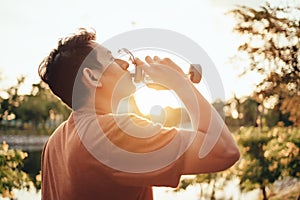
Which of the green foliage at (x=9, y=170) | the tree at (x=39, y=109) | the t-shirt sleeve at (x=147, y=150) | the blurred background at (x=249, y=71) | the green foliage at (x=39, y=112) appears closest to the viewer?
the t-shirt sleeve at (x=147, y=150)

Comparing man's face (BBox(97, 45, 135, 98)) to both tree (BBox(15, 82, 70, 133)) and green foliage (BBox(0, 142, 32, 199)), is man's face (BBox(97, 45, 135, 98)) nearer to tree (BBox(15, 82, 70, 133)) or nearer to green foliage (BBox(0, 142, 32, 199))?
green foliage (BBox(0, 142, 32, 199))

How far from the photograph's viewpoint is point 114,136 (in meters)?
1.01

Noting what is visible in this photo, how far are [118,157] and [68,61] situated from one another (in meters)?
0.26

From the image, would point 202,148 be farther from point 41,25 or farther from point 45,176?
point 41,25

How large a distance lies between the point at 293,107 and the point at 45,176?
493 cm

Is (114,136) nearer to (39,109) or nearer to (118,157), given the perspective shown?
(118,157)

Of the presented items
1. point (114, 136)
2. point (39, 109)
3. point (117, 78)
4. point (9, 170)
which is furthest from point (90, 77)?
point (39, 109)

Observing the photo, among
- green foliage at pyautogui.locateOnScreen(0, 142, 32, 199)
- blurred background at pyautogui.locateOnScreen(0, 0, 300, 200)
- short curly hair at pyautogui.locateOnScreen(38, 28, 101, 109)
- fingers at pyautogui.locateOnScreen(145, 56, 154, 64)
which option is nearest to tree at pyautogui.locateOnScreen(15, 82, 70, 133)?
blurred background at pyautogui.locateOnScreen(0, 0, 300, 200)

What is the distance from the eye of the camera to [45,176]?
1259mm

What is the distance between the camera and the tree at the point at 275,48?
18.4 feet

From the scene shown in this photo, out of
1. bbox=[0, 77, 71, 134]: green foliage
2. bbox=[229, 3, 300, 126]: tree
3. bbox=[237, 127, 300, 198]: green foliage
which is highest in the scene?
bbox=[229, 3, 300, 126]: tree

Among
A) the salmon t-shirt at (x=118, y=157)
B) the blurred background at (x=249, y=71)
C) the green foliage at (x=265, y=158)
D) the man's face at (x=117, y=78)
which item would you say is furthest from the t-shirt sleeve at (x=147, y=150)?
the green foliage at (x=265, y=158)

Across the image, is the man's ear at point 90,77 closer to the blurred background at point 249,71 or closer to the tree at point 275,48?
the blurred background at point 249,71

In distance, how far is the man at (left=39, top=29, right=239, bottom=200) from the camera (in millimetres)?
995
